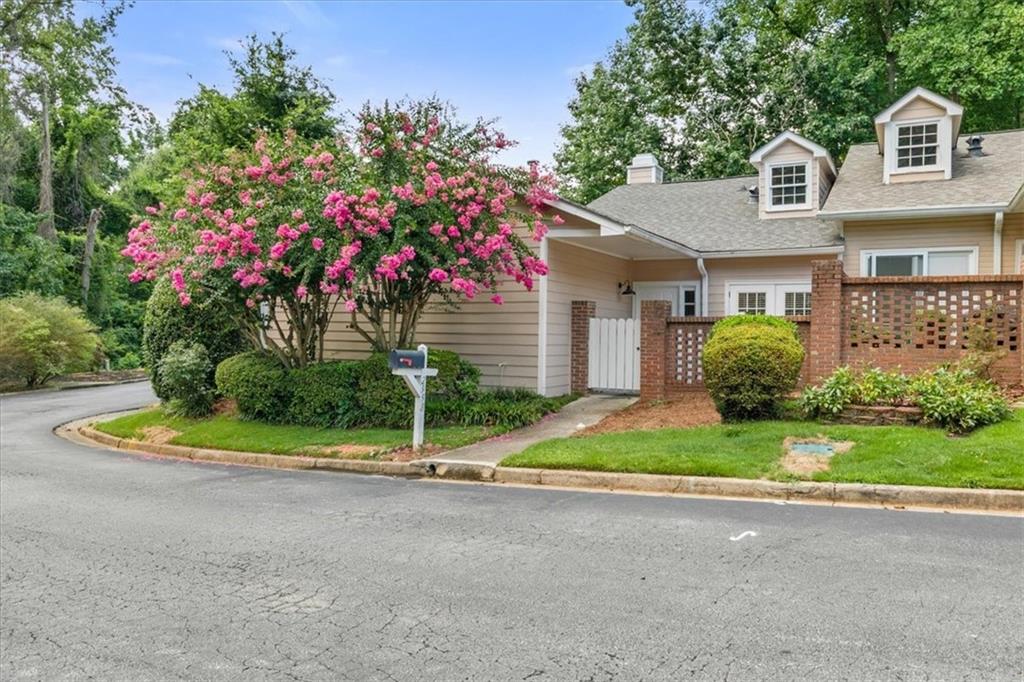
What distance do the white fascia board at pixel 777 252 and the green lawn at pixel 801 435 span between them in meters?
6.55

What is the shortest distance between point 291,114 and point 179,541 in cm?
1929

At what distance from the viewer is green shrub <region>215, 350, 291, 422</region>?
11859mm

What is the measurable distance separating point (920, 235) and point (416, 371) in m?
10.5

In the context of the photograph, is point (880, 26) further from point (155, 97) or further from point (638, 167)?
point (155, 97)

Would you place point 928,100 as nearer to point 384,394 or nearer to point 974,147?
point 974,147

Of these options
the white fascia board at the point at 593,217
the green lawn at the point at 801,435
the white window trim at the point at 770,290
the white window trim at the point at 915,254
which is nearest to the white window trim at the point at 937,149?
the white window trim at the point at 915,254

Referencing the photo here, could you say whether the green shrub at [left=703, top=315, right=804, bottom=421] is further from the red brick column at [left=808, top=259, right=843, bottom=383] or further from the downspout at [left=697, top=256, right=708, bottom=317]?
the downspout at [left=697, top=256, right=708, bottom=317]

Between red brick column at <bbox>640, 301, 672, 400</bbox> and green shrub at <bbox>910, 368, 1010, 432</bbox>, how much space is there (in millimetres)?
3982

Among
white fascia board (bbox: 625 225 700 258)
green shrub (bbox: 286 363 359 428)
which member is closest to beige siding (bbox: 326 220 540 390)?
white fascia board (bbox: 625 225 700 258)

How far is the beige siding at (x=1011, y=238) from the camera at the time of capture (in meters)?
13.4

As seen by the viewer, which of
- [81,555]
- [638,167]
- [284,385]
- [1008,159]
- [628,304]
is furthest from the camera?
[638,167]

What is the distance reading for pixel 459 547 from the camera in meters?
5.57

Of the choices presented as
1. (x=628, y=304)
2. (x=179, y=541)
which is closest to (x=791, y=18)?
(x=628, y=304)

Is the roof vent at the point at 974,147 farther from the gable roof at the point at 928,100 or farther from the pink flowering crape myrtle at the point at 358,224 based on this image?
the pink flowering crape myrtle at the point at 358,224
